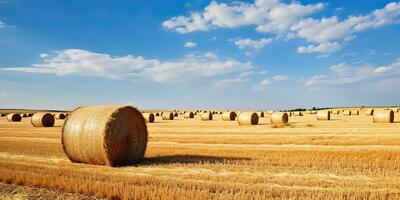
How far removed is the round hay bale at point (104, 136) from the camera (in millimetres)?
11961

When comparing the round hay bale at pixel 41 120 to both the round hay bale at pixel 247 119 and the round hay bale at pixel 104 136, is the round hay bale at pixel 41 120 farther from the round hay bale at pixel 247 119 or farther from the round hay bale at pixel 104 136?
the round hay bale at pixel 104 136

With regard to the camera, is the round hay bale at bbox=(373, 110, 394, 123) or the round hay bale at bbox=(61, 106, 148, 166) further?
the round hay bale at bbox=(373, 110, 394, 123)

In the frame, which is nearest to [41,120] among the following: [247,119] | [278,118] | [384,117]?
[247,119]

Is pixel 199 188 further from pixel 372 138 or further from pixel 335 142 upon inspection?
pixel 372 138

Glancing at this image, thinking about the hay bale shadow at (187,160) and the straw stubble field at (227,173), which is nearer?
the straw stubble field at (227,173)

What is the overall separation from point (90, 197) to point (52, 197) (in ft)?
2.10

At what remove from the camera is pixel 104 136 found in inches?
471

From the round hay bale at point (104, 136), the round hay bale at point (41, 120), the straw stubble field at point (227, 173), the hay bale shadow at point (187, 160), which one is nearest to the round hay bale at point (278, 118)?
the straw stubble field at point (227, 173)

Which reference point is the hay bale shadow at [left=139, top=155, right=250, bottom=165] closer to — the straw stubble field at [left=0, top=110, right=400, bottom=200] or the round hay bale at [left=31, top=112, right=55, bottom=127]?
the straw stubble field at [left=0, top=110, right=400, bottom=200]

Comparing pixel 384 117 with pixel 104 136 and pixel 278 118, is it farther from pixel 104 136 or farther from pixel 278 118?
pixel 104 136

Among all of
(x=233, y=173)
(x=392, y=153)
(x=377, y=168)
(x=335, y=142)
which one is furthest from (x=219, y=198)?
(x=335, y=142)

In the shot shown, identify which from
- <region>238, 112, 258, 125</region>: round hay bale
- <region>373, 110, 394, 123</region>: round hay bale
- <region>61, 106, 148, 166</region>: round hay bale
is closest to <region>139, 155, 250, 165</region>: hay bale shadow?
<region>61, 106, 148, 166</region>: round hay bale

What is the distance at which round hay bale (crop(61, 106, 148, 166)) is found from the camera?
11961 millimetres

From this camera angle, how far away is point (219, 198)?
277 inches
